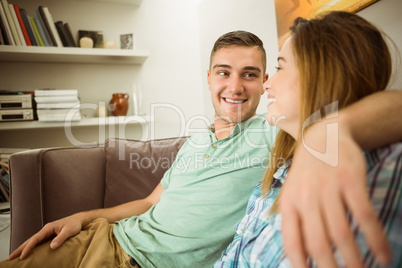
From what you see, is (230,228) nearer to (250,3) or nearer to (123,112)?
(250,3)

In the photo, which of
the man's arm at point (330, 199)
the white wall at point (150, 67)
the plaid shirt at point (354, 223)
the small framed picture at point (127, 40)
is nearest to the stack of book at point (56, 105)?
the white wall at point (150, 67)

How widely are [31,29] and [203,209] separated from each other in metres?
2.06

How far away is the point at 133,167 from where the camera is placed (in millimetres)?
1375

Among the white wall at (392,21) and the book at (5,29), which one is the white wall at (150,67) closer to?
the book at (5,29)

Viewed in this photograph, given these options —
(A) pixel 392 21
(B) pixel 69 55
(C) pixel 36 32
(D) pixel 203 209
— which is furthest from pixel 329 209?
(C) pixel 36 32

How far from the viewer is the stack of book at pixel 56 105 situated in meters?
2.00

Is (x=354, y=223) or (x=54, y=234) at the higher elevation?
(x=354, y=223)

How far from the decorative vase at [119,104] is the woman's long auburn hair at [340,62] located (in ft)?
6.33

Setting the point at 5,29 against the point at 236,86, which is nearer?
the point at 236,86

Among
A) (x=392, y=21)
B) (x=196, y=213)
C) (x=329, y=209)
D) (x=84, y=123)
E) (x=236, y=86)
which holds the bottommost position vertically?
(x=196, y=213)

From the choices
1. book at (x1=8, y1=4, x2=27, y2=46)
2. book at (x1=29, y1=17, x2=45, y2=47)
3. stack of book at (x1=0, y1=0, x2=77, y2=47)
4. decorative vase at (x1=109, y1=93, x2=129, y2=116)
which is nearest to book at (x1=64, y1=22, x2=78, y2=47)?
stack of book at (x1=0, y1=0, x2=77, y2=47)

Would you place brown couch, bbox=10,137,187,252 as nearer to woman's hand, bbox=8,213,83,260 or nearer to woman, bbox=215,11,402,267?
woman's hand, bbox=8,213,83,260

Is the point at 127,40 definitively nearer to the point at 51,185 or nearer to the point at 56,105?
the point at 56,105

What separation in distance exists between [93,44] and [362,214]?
8.00ft
